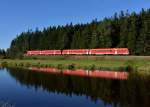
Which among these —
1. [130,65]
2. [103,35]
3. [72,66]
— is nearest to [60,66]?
[72,66]

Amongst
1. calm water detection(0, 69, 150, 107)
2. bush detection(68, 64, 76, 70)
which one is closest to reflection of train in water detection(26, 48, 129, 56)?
bush detection(68, 64, 76, 70)

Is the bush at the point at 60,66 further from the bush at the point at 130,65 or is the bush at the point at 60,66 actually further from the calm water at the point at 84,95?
the calm water at the point at 84,95

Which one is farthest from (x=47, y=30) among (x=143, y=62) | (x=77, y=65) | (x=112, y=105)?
(x=112, y=105)

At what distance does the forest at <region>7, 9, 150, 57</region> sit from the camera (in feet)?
360

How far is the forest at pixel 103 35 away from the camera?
10969 cm

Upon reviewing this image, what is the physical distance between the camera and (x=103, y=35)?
131875 mm

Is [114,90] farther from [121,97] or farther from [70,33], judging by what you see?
[70,33]

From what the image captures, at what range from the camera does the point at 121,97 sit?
129 ft

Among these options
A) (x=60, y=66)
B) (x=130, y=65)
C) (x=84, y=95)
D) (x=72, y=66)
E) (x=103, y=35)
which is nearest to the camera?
(x=84, y=95)

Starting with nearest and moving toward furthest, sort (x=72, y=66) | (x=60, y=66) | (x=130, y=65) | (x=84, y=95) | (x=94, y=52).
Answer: (x=84, y=95) → (x=130, y=65) → (x=72, y=66) → (x=60, y=66) → (x=94, y=52)

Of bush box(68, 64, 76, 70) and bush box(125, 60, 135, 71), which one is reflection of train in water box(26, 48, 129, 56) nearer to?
bush box(68, 64, 76, 70)

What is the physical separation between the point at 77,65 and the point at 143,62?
61.3 ft

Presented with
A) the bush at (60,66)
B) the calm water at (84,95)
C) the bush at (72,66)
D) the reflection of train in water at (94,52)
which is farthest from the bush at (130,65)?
the reflection of train in water at (94,52)

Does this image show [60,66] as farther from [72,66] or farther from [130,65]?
[130,65]
